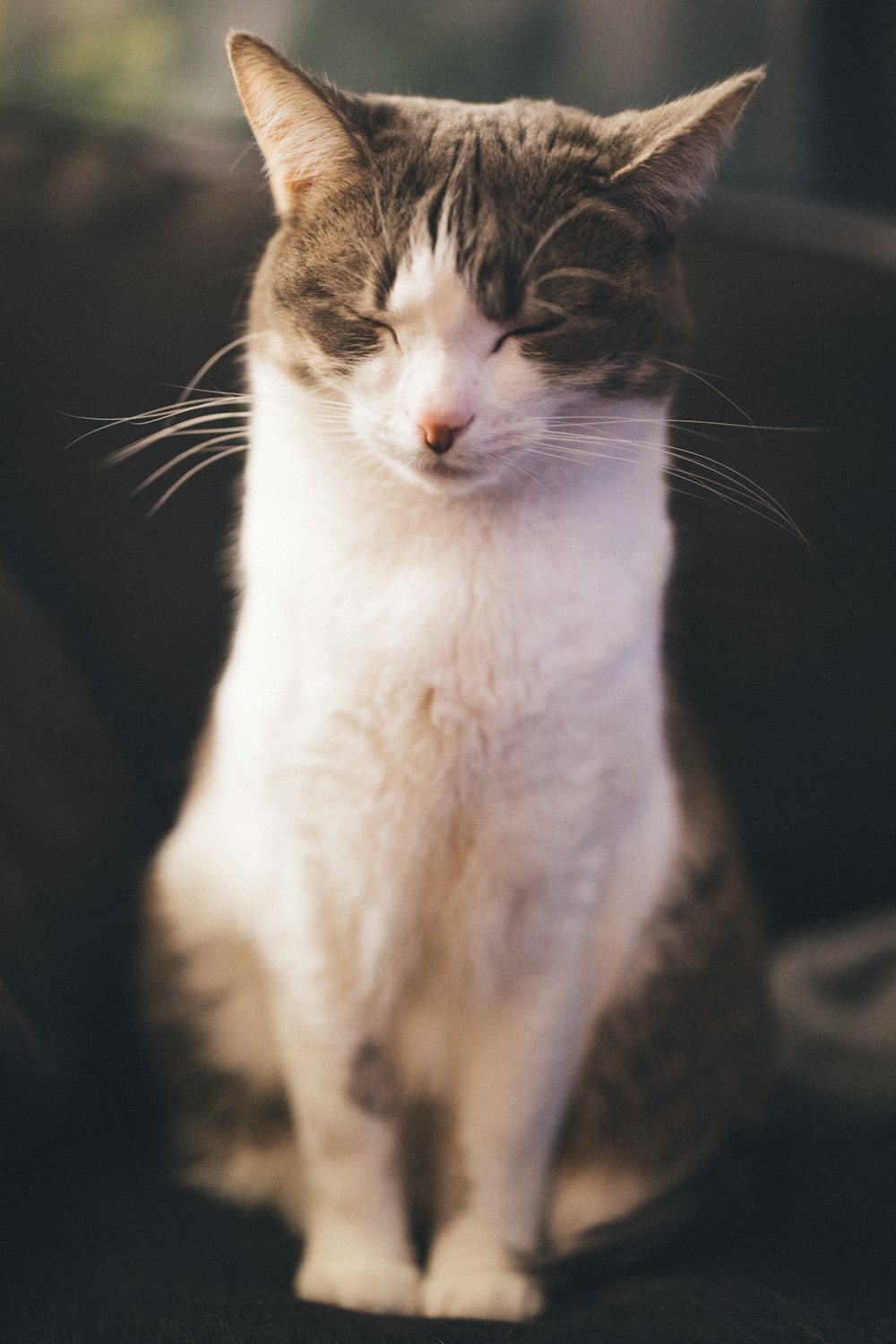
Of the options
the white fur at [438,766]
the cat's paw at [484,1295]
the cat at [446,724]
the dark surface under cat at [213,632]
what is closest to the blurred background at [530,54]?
the dark surface under cat at [213,632]

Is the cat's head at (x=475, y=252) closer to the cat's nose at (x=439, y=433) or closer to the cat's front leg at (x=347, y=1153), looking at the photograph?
the cat's nose at (x=439, y=433)

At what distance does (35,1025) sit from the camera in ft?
2.69

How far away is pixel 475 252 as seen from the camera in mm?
668

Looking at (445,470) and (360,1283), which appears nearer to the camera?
(445,470)

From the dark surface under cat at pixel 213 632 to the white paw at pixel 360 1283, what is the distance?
0.10 ft

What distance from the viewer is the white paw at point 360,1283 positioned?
2.68 feet

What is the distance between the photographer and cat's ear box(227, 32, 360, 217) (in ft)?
2.22

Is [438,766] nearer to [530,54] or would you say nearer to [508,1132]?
[508,1132]

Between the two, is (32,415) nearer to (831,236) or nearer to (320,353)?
(320,353)

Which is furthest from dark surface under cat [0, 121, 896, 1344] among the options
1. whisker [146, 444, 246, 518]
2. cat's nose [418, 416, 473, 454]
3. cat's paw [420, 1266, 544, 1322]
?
cat's nose [418, 416, 473, 454]

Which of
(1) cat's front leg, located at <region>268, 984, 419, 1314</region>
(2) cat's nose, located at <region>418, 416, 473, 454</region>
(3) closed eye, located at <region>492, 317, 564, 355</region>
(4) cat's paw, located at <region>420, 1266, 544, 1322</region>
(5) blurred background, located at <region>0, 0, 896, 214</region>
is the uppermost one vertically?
(5) blurred background, located at <region>0, 0, 896, 214</region>

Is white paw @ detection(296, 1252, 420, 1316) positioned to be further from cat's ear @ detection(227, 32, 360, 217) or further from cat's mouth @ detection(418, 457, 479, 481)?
cat's ear @ detection(227, 32, 360, 217)

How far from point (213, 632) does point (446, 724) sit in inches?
19.4

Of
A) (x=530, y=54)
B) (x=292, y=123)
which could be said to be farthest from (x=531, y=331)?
(x=530, y=54)
